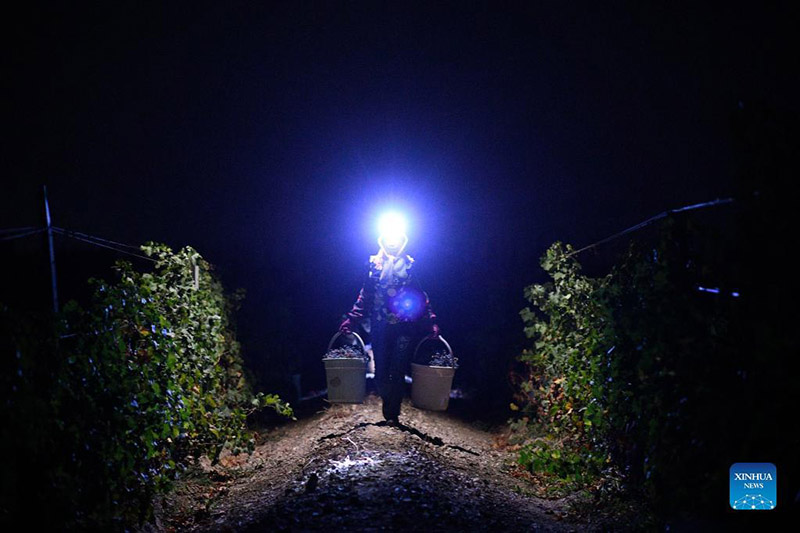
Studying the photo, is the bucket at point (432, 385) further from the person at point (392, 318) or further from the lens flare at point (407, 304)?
the lens flare at point (407, 304)

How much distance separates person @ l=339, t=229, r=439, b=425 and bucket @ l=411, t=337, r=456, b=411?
8.1 inches

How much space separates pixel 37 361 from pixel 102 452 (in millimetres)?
812

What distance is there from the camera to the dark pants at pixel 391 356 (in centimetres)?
666

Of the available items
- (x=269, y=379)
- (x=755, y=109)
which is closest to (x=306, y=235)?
(x=269, y=379)

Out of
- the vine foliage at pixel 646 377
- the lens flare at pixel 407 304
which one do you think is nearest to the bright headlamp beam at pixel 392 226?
the lens flare at pixel 407 304

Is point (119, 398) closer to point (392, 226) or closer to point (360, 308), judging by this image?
point (360, 308)

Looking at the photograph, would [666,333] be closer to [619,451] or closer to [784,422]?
[784,422]

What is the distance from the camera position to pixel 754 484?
2.61m

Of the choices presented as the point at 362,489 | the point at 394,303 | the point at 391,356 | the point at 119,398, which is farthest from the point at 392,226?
the point at 119,398

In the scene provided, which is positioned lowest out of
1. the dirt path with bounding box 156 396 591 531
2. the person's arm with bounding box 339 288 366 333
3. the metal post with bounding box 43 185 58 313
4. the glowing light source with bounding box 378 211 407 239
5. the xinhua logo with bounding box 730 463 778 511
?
the dirt path with bounding box 156 396 591 531

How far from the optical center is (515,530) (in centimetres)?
410

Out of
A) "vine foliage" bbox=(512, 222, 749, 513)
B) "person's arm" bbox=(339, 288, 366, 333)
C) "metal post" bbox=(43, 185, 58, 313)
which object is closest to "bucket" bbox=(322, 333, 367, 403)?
"person's arm" bbox=(339, 288, 366, 333)

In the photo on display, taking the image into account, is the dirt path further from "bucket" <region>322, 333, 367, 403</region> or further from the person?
the person

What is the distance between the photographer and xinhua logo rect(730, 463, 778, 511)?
2.56m
